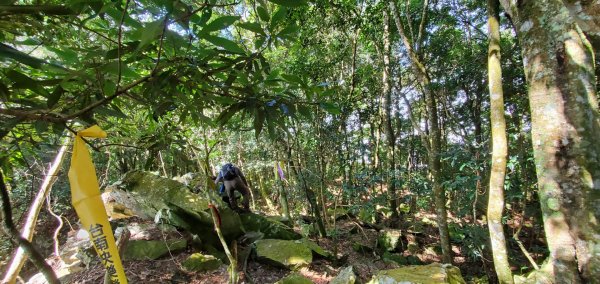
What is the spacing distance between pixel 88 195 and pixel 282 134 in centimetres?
598

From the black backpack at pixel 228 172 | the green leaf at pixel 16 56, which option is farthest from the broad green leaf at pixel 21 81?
the black backpack at pixel 228 172

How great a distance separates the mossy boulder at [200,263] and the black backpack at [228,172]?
5.56 ft

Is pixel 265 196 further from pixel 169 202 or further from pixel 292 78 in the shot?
pixel 292 78

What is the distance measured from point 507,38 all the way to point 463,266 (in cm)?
565

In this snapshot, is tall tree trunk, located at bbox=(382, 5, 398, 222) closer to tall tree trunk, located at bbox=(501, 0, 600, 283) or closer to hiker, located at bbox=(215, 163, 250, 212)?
hiker, located at bbox=(215, 163, 250, 212)

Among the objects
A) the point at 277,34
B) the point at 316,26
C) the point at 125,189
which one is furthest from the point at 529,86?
the point at 125,189

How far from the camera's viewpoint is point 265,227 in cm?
637

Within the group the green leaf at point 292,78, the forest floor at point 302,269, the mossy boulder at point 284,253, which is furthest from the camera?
the mossy boulder at point 284,253

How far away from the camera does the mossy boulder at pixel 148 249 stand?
4680mm

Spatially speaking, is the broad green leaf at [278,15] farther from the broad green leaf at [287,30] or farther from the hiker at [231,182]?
the hiker at [231,182]

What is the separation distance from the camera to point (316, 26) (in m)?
6.48

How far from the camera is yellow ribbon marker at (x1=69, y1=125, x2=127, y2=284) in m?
0.78

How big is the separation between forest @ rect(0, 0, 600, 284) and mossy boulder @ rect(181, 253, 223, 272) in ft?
0.07

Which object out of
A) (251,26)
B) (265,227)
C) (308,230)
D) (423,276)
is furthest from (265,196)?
(251,26)
